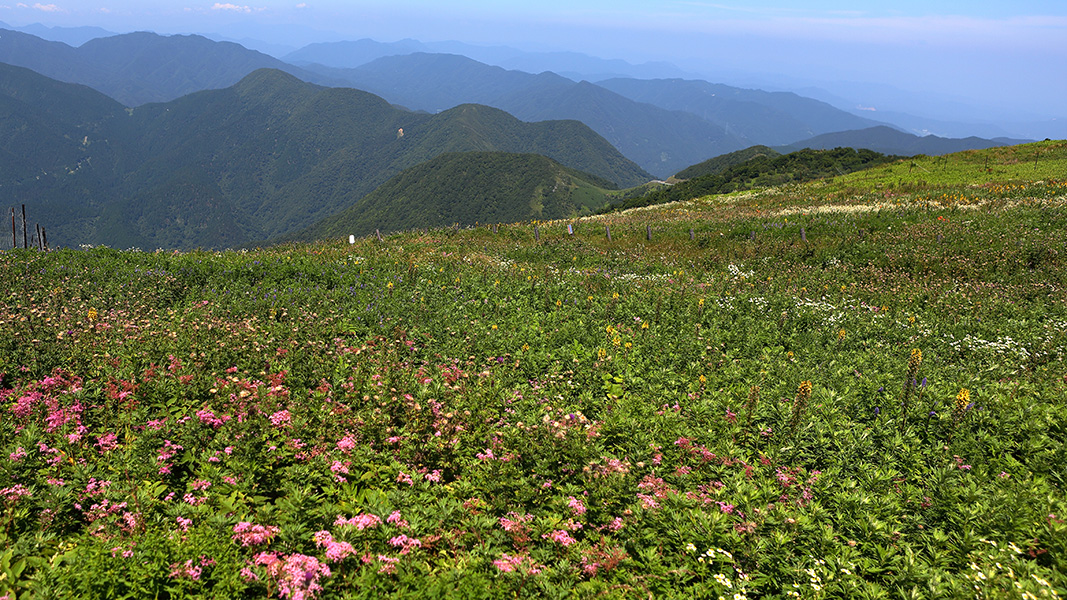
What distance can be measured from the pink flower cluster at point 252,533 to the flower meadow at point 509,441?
24 millimetres

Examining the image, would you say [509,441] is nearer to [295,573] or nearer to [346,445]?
[346,445]

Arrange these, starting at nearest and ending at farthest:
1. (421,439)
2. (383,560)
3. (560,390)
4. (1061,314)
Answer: (383,560)
(421,439)
(560,390)
(1061,314)

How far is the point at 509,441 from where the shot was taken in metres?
6.25

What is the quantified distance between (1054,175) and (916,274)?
89.4 feet

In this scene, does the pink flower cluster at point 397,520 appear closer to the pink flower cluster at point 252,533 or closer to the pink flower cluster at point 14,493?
the pink flower cluster at point 252,533

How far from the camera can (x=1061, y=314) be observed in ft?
39.0

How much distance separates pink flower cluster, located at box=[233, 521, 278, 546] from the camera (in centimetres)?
429

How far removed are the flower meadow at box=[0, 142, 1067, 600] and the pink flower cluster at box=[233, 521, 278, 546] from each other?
0.02m

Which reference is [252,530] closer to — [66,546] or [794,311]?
[66,546]

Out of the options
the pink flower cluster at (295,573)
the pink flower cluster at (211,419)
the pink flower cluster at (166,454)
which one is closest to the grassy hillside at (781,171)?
the pink flower cluster at (211,419)

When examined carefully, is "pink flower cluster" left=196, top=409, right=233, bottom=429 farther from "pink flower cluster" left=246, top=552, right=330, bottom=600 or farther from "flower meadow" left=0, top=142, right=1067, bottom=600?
"pink flower cluster" left=246, top=552, right=330, bottom=600

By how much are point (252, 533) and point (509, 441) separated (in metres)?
2.83

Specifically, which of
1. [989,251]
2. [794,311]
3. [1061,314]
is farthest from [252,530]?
[989,251]

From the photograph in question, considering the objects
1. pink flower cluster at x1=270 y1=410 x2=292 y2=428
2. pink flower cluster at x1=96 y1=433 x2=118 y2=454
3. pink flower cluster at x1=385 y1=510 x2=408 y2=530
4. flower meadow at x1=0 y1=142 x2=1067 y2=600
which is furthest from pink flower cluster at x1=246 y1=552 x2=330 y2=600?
pink flower cluster at x1=96 y1=433 x2=118 y2=454
